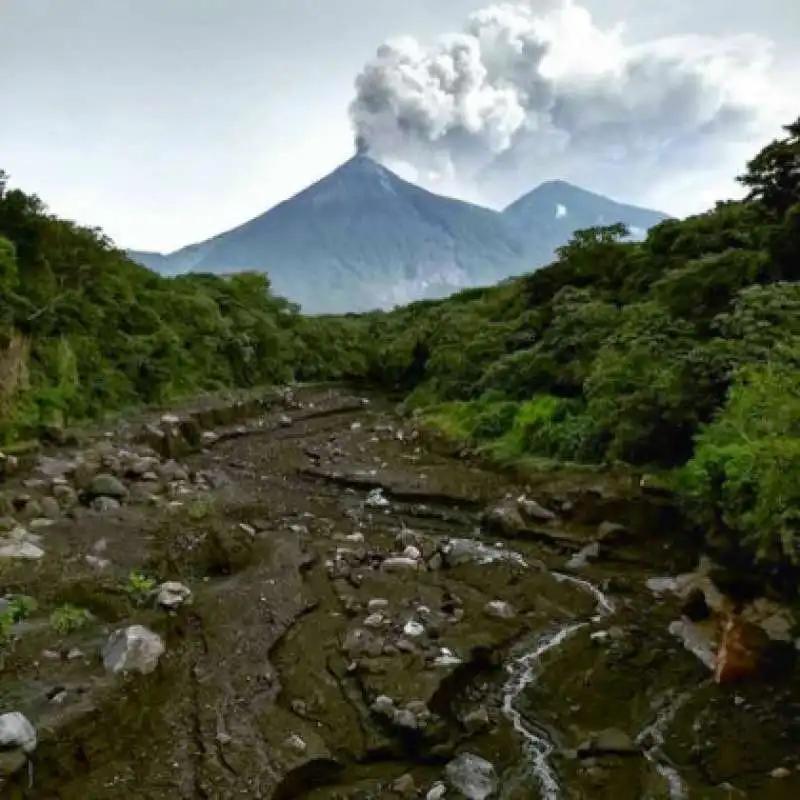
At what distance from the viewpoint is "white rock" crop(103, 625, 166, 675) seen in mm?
6488

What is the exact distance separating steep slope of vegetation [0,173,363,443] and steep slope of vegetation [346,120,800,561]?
10.1m

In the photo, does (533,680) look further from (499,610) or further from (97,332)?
(97,332)

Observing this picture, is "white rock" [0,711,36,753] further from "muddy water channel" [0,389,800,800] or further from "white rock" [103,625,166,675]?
"white rock" [103,625,166,675]

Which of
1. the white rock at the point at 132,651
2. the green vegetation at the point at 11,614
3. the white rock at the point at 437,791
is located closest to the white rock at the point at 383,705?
the white rock at the point at 437,791

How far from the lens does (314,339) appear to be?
145 ft

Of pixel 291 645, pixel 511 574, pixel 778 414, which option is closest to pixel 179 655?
pixel 291 645

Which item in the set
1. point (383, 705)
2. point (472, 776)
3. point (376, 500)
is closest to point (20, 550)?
point (383, 705)

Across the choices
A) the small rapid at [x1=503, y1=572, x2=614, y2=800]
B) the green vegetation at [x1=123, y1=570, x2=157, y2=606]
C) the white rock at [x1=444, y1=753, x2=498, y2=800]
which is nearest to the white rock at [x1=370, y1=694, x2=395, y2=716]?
the white rock at [x1=444, y1=753, x2=498, y2=800]

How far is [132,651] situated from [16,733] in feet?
4.63

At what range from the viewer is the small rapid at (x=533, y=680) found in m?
5.91

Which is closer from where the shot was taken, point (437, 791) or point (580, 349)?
point (437, 791)

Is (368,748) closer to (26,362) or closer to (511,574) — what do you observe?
(511,574)

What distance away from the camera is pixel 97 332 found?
2417 cm

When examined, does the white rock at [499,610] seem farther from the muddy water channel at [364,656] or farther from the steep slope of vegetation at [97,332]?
the steep slope of vegetation at [97,332]
